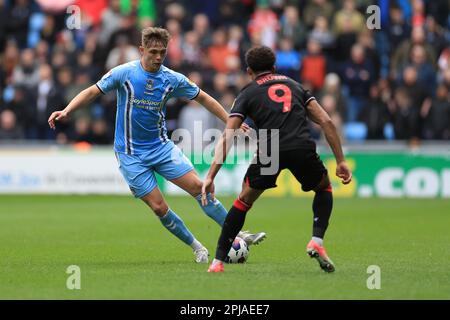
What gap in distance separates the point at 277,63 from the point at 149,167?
12318mm

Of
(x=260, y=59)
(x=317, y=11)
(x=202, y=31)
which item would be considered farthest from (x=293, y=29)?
(x=260, y=59)

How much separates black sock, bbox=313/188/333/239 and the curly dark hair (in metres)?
1.33

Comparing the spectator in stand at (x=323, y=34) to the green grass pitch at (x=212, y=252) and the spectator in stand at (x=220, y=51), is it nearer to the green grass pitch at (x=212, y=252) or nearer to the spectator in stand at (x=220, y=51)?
the spectator in stand at (x=220, y=51)

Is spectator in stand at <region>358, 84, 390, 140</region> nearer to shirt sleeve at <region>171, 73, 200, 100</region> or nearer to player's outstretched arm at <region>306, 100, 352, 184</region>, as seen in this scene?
shirt sleeve at <region>171, 73, 200, 100</region>

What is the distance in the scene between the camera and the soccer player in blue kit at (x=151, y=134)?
1090 cm

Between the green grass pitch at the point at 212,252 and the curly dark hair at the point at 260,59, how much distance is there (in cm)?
198

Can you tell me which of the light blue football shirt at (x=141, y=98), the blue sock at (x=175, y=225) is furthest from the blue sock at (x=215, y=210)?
the light blue football shirt at (x=141, y=98)

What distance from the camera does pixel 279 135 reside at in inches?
380

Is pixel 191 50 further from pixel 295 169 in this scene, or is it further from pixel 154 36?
pixel 295 169

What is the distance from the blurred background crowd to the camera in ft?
74.4

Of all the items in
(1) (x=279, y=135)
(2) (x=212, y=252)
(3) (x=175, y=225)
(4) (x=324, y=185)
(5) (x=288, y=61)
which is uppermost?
(5) (x=288, y=61)

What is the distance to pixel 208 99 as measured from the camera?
11.2 metres

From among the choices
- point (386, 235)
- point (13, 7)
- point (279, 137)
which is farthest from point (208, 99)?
point (13, 7)

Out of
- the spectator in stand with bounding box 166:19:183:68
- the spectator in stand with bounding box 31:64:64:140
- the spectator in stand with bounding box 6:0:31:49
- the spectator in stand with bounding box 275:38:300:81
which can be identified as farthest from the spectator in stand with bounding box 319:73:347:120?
the spectator in stand with bounding box 6:0:31:49
